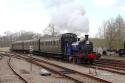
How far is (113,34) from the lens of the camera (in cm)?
7438

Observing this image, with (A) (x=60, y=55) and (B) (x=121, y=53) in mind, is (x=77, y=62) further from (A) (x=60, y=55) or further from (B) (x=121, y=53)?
(B) (x=121, y=53)

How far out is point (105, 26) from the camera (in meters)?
80.1

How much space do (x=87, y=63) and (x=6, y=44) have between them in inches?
4667

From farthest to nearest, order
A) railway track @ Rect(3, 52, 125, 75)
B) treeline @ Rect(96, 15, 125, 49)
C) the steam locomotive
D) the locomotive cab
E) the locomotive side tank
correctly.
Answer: treeline @ Rect(96, 15, 125, 49), the locomotive cab, the steam locomotive, the locomotive side tank, railway track @ Rect(3, 52, 125, 75)

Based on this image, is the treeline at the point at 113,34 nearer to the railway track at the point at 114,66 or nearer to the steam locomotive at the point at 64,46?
the steam locomotive at the point at 64,46

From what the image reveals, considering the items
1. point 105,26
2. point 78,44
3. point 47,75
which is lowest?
point 47,75

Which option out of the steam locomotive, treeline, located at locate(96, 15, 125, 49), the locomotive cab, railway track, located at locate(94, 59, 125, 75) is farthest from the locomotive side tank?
treeline, located at locate(96, 15, 125, 49)

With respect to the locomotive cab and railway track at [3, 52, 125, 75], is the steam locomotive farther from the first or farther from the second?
railway track at [3, 52, 125, 75]

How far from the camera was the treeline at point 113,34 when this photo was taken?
7256cm

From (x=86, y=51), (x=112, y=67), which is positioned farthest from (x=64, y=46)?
(x=112, y=67)

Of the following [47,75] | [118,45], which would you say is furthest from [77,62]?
[118,45]

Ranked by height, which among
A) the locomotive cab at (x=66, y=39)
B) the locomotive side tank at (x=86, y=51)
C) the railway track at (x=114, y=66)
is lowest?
the railway track at (x=114, y=66)

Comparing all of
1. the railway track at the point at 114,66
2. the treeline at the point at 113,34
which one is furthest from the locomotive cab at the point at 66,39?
the treeline at the point at 113,34

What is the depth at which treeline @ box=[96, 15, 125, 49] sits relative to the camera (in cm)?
7256
